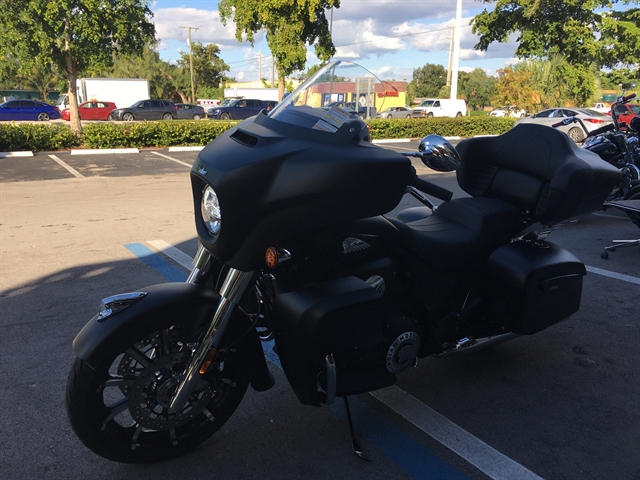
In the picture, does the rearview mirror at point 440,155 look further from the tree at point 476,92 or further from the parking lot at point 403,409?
the tree at point 476,92

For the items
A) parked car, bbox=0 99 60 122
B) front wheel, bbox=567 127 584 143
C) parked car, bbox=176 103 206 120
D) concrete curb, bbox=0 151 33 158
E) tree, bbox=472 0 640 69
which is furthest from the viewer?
parked car, bbox=176 103 206 120

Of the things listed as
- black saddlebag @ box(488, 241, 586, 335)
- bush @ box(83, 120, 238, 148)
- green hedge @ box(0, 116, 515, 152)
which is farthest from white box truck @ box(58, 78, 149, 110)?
black saddlebag @ box(488, 241, 586, 335)

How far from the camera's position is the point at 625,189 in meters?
6.95

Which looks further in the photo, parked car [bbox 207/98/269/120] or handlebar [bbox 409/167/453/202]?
parked car [bbox 207/98/269/120]

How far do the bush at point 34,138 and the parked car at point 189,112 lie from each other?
1834 cm

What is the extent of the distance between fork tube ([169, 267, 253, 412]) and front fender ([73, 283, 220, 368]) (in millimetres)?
61

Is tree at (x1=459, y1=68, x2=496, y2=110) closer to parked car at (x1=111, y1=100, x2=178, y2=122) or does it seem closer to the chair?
parked car at (x1=111, y1=100, x2=178, y2=122)

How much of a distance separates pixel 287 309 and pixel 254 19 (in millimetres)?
22366

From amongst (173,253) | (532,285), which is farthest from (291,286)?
(173,253)

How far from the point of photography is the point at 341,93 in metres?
2.60

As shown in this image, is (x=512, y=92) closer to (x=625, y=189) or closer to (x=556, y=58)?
(x=556, y=58)

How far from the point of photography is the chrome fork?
228 centimetres

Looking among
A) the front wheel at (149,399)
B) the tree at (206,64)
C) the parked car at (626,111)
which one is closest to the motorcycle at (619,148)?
the parked car at (626,111)

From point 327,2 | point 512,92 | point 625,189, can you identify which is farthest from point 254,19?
point 625,189
